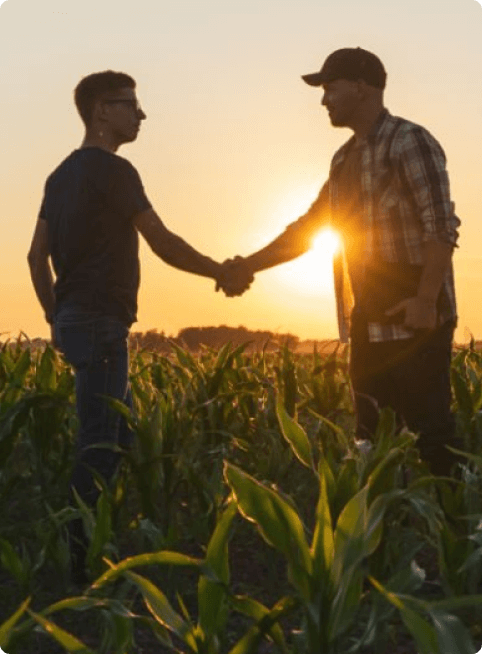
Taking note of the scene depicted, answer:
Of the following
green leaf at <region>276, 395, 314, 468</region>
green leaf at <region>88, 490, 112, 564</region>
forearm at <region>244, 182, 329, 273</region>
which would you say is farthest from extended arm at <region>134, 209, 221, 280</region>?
green leaf at <region>276, 395, 314, 468</region>

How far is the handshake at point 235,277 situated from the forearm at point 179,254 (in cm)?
80

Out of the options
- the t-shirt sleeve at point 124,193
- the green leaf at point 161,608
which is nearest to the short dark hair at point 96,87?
the t-shirt sleeve at point 124,193

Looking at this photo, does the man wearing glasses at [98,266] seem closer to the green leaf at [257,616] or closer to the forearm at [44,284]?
the forearm at [44,284]

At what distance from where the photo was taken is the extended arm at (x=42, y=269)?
4656 mm

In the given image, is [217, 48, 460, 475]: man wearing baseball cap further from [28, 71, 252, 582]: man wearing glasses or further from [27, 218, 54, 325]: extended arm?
[27, 218, 54, 325]: extended arm

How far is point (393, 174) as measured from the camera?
4559 millimetres

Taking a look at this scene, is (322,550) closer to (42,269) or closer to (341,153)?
(42,269)

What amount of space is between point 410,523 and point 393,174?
1482mm

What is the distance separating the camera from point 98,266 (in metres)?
4.29

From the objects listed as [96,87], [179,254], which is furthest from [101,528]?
[96,87]

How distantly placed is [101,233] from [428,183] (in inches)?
50.5

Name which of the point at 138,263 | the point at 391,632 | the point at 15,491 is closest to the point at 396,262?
the point at 138,263

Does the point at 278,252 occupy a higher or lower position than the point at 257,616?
higher

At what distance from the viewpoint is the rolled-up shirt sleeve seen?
14.4 feet
